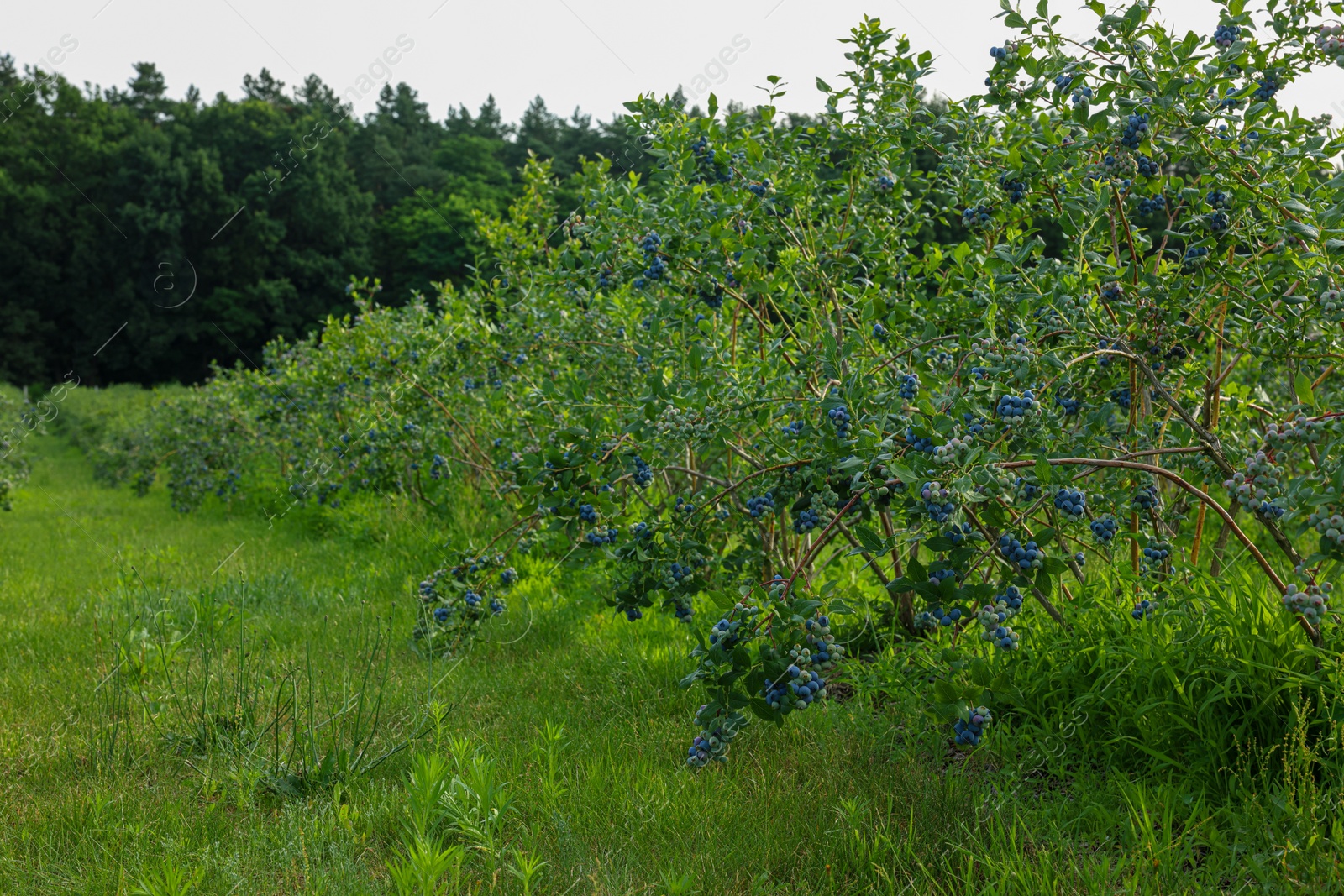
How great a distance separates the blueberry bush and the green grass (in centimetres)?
22

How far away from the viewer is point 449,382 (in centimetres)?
623

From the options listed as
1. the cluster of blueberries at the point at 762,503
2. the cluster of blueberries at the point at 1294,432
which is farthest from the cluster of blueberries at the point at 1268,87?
the cluster of blueberries at the point at 762,503

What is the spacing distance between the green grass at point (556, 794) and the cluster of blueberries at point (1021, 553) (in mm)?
640

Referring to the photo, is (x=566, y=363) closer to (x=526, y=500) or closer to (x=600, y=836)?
(x=526, y=500)

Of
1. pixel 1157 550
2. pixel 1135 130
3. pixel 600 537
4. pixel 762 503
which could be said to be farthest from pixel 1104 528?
pixel 600 537

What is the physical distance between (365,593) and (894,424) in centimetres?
368

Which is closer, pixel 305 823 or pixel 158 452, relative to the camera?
pixel 305 823

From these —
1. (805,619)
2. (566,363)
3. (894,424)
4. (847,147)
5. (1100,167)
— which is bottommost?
(805,619)

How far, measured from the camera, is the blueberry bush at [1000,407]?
2.10 m

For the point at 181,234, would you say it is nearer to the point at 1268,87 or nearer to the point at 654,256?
the point at 654,256

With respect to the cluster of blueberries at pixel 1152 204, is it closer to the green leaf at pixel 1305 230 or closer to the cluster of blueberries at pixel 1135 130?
the cluster of blueberries at pixel 1135 130

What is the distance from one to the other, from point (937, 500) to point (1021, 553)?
15.6 inches

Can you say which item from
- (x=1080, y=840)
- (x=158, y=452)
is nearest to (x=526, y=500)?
(x=1080, y=840)

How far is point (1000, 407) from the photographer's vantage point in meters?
1.91
